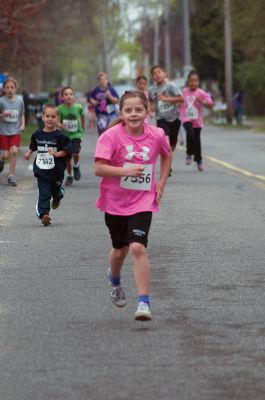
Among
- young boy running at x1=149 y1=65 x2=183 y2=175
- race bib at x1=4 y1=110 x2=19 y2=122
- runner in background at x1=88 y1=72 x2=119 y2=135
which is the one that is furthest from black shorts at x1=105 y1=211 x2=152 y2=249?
runner in background at x1=88 y1=72 x2=119 y2=135

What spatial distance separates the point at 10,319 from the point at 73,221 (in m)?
6.48

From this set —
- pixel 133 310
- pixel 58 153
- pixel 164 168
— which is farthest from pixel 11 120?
pixel 133 310

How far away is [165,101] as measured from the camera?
21.2m

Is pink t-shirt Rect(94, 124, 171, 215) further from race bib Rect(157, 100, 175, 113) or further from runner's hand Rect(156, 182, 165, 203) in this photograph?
race bib Rect(157, 100, 175, 113)

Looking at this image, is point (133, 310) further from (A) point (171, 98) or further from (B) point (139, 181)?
(A) point (171, 98)

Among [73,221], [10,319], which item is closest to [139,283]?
[10,319]

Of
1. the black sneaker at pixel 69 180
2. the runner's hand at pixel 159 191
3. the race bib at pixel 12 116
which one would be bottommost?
the black sneaker at pixel 69 180

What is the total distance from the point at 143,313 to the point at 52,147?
6.43 m

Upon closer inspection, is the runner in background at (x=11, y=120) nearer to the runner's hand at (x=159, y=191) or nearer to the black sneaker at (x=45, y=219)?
the black sneaker at (x=45, y=219)

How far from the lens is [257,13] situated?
51875 mm

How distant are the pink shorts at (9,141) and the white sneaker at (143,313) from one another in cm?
1310

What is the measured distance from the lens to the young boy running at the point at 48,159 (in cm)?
1441

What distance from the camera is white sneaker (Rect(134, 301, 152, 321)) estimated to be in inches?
324

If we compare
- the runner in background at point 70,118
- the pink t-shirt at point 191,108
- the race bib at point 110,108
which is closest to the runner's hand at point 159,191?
the runner in background at point 70,118
